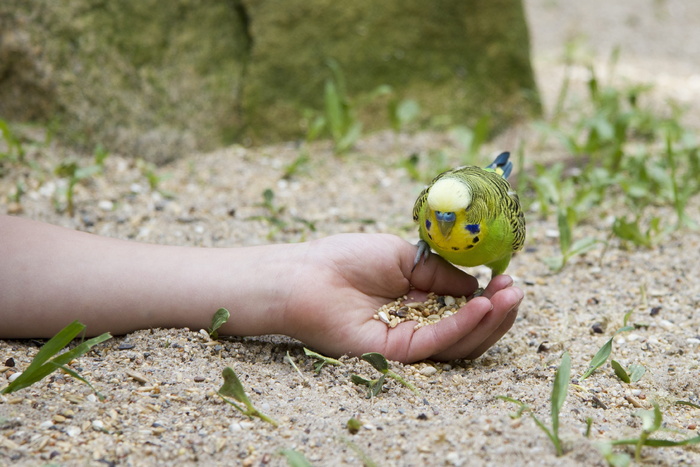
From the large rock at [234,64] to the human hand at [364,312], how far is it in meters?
2.08

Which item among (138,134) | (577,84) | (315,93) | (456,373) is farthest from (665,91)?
(456,373)

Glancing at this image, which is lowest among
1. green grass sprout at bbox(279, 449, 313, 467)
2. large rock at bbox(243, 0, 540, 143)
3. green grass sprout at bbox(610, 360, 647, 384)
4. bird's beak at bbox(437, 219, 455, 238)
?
green grass sprout at bbox(279, 449, 313, 467)

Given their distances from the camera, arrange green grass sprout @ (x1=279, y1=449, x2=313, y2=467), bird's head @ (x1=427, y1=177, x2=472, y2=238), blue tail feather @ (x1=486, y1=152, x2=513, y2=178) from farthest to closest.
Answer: blue tail feather @ (x1=486, y1=152, x2=513, y2=178), bird's head @ (x1=427, y1=177, x2=472, y2=238), green grass sprout @ (x1=279, y1=449, x2=313, y2=467)

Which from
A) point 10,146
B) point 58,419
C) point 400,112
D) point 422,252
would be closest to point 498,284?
point 422,252

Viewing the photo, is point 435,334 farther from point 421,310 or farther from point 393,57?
point 393,57

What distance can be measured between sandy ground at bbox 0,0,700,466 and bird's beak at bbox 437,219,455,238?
0.39m

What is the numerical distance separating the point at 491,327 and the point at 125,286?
1012 mm

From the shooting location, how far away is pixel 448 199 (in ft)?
Result: 6.01

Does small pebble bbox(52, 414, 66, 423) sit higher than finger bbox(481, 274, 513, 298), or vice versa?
finger bbox(481, 274, 513, 298)

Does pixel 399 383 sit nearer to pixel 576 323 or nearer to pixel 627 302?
pixel 576 323

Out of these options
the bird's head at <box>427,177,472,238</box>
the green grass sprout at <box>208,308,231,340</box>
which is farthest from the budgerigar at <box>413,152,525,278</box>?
the green grass sprout at <box>208,308,231,340</box>

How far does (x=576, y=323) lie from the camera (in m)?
2.42

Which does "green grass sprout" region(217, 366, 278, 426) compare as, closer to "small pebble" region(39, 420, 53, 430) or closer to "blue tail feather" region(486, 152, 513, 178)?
"small pebble" region(39, 420, 53, 430)

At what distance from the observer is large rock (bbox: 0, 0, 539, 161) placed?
3641mm
